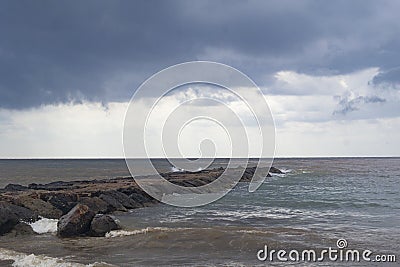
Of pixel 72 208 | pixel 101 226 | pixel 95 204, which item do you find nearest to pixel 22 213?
pixel 72 208

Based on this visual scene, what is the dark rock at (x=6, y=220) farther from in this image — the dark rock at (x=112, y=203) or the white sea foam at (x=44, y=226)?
the dark rock at (x=112, y=203)

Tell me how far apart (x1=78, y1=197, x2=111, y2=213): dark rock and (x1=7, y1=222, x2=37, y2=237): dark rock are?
6243 mm

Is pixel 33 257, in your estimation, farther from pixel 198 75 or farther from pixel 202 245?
pixel 198 75

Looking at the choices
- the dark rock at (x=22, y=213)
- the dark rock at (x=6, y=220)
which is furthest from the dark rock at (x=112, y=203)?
the dark rock at (x=6, y=220)

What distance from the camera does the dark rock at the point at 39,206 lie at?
2355 centimetres

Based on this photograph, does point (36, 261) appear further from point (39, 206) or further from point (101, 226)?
point (39, 206)

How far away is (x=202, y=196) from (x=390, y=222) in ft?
62.0

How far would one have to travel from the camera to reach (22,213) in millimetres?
21969

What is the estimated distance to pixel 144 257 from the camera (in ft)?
50.6

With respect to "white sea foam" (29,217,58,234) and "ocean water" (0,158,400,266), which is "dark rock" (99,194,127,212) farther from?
"white sea foam" (29,217,58,234)

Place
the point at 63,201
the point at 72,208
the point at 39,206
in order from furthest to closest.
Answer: the point at 63,201, the point at 39,206, the point at 72,208

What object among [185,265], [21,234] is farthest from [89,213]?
[185,265]

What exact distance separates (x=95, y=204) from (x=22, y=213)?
19.2 ft

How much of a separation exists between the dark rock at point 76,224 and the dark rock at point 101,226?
22cm
